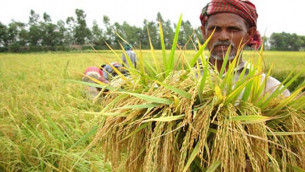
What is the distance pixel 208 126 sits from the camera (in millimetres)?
625

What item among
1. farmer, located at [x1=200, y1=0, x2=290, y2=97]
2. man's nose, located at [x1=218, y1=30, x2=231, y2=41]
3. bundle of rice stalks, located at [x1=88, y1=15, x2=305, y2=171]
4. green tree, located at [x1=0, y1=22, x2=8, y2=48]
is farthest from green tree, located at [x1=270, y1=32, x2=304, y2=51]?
green tree, located at [x1=0, y1=22, x2=8, y2=48]

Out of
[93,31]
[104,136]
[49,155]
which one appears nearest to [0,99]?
[49,155]

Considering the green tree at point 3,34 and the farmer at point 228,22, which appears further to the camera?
the green tree at point 3,34

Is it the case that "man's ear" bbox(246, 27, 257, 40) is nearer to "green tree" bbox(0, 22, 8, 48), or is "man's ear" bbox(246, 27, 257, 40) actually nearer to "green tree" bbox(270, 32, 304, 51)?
"green tree" bbox(270, 32, 304, 51)

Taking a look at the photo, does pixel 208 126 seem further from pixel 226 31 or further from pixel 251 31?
pixel 251 31

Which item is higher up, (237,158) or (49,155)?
(237,158)

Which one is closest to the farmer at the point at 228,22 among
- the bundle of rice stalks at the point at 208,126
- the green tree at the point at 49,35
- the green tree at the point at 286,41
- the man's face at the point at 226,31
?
the man's face at the point at 226,31

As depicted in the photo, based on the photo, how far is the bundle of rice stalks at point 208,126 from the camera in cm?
63

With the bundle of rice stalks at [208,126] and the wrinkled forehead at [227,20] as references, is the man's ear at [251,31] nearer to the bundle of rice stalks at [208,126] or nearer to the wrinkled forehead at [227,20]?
the wrinkled forehead at [227,20]

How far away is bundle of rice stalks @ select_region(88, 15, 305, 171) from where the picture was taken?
63 centimetres

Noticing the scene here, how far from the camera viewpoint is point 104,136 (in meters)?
0.82

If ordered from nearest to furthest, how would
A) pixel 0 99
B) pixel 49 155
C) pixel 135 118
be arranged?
pixel 135 118 → pixel 49 155 → pixel 0 99

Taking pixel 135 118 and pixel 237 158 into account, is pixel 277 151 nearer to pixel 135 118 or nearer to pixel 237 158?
pixel 237 158

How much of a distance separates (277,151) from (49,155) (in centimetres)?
204
